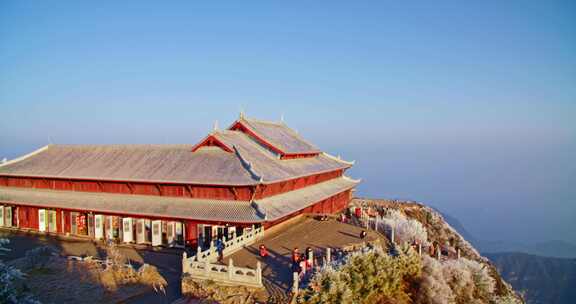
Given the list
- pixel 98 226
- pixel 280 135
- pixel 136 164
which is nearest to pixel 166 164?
pixel 136 164

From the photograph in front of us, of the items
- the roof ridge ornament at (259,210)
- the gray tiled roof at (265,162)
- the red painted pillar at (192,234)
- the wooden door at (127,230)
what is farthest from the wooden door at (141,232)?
the roof ridge ornament at (259,210)

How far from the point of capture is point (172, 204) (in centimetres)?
2759

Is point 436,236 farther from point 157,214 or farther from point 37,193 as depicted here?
point 37,193

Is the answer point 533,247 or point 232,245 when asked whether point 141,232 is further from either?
point 533,247

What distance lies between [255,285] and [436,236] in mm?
29089

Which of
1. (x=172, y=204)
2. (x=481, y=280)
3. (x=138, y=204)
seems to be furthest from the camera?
(x=138, y=204)

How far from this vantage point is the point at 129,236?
2891 cm

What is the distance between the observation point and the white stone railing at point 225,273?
17703 millimetres

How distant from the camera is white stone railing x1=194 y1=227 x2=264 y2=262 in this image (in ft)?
66.8

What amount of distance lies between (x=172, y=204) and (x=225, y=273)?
10.6 metres

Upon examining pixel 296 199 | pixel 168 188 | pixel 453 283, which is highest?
pixel 168 188

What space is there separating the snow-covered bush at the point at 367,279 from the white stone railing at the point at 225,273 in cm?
232

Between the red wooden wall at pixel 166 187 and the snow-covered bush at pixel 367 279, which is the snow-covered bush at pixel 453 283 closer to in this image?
the snow-covered bush at pixel 367 279

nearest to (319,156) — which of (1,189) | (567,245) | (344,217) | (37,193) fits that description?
(344,217)
